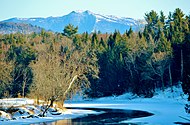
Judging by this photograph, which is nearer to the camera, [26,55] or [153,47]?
[153,47]

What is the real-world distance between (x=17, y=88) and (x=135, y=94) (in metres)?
25.2

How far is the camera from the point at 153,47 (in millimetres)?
73000

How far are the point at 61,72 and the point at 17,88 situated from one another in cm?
3488

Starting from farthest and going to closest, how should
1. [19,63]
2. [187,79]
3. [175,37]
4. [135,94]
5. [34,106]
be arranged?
[19,63]
[135,94]
[175,37]
[34,106]
[187,79]

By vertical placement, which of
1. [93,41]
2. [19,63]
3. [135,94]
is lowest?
[135,94]

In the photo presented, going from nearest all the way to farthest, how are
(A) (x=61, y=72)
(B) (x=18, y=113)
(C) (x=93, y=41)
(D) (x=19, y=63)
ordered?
(B) (x=18, y=113) → (A) (x=61, y=72) → (D) (x=19, y=63) → (C) (x=93, y=41)

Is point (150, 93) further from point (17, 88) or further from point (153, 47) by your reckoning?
point (17, 88)

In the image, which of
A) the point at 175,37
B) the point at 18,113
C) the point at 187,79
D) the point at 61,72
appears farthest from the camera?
the point at 175,37

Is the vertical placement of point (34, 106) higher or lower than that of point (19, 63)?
lower

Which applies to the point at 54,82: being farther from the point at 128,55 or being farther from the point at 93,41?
the point at 93,41

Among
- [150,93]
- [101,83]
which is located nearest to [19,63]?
[101,83]

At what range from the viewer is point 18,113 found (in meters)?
38.3

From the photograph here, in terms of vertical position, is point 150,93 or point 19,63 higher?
point 19,63

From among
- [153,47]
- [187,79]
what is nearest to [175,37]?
[153,47]
